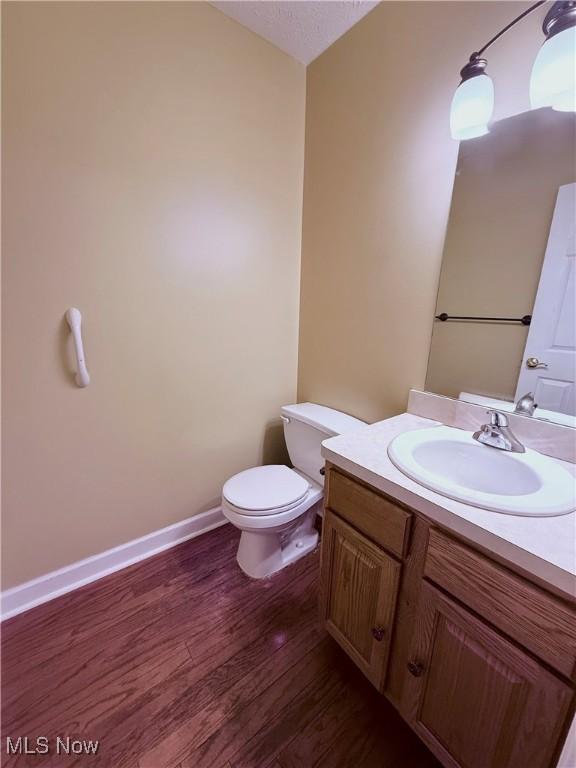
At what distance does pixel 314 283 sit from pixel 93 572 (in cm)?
180

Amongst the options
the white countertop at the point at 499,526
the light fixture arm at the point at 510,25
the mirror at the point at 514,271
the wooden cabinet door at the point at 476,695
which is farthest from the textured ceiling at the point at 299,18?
the wooden cabinet door at the point at 476,695

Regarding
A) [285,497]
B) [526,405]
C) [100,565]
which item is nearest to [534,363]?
[526,405]

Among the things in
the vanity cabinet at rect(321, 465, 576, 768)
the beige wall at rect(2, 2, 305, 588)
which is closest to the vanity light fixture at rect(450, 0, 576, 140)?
the beige wall at rect(2, 2, 305, 588)

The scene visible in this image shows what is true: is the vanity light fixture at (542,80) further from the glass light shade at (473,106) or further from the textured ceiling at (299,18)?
the textured ceiling at (299,18)

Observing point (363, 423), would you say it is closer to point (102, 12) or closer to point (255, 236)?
point (255, 236)

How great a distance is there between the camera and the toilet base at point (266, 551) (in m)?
1.50

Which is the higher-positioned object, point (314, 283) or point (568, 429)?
point (314, 283)

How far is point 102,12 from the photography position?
1114mm

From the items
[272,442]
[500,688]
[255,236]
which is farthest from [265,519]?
[255,236]

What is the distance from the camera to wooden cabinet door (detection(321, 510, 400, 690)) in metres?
0.89

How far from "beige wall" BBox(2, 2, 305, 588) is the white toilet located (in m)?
0.33

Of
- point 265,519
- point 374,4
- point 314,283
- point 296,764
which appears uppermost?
point 374,4

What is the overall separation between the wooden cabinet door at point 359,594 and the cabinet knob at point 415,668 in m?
0.07

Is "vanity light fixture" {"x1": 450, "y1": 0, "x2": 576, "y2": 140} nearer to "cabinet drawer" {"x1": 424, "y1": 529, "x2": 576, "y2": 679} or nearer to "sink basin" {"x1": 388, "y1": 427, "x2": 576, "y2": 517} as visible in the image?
"sink basin" {"x1": 388, "y1": 427, "x2": 576, "y2": 517}
